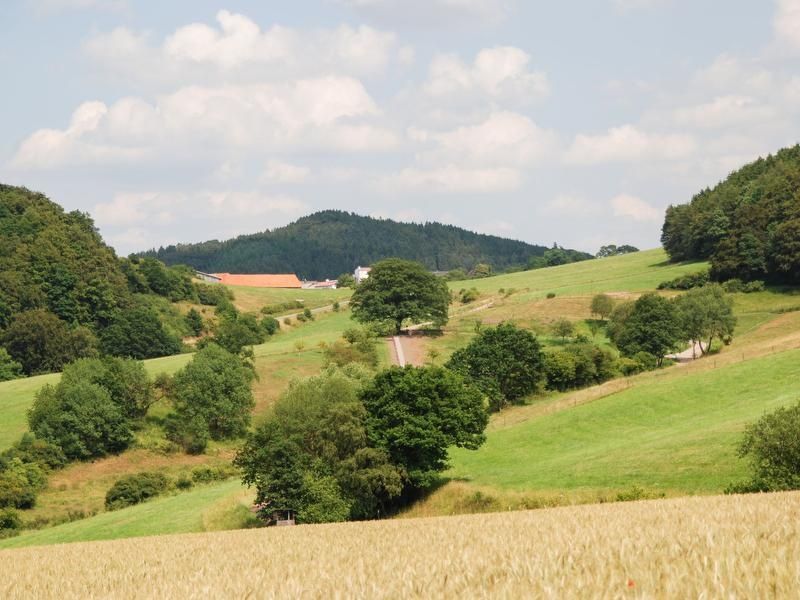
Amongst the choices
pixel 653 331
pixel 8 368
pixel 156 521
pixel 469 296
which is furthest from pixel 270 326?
pixel 156 521

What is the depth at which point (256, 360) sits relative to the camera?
114812mm

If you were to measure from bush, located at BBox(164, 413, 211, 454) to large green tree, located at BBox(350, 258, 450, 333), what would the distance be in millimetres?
40116

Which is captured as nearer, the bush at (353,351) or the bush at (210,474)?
the bush at (210,474)

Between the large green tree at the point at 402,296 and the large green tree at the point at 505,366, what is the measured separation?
35.4m

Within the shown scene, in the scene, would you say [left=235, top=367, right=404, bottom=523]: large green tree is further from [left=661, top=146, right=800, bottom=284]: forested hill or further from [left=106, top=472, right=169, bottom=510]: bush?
[left=661, top=146, right=800, bottom=284]: forested hill

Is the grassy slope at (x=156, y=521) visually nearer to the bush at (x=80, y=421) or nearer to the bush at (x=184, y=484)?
the bush at (x=184, y=484)

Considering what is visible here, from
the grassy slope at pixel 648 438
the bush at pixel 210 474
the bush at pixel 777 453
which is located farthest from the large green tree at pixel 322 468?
the bush at pixel 210 474

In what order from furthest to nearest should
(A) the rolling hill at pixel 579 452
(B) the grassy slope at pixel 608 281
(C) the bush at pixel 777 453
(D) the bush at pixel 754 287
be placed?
(B) the grassy slope at pixel 608 281 → (D) the bush at pixel 754 287 → (A) the rolling hill at pixel 579 452 → (C) the bush at pixel 777 453

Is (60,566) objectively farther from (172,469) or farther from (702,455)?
(172,469)

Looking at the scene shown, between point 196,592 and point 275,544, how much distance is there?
15.7 meters

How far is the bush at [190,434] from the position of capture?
9088cm

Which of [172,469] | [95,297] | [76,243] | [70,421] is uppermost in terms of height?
[76,243]

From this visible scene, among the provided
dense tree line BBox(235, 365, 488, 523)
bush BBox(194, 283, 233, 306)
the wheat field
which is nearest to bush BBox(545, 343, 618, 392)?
dense tree line BBox(235, 365, 488, 523)

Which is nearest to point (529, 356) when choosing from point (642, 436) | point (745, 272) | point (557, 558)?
point (642, 436)
